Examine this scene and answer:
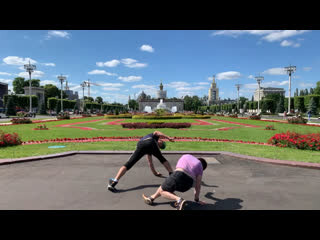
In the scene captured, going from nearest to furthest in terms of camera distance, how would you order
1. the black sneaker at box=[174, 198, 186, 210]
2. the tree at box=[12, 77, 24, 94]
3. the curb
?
1. the black sneaker at box=[174, 198, 186, 210]
2. the curb
3. the tree at box=[12, 77, 24, 94]

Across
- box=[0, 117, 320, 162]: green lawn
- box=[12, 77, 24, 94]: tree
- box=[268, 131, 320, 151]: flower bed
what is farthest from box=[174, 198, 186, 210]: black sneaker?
box=[12, 77, 24, 94]: tree

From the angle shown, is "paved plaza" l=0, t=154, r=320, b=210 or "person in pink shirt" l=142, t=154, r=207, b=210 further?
"paved plaza" l=0, t=154, r=320, b=210

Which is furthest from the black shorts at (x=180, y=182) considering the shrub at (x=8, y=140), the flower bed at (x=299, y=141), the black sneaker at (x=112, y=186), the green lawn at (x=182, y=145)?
the shrub at (x=8, y=140)

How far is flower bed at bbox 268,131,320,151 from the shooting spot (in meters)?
9.50

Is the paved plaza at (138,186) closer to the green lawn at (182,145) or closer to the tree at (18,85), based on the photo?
the green lawn at (182,145)

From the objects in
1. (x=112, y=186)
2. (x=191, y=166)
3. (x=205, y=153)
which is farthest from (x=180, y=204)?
(x=205, y=153)

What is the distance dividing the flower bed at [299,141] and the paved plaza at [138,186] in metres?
4.30

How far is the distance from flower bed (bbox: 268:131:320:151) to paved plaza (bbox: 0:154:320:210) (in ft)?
14.1

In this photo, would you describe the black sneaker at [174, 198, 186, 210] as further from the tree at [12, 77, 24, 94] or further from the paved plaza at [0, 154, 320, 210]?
the tree at [12, 77, 24, 94]

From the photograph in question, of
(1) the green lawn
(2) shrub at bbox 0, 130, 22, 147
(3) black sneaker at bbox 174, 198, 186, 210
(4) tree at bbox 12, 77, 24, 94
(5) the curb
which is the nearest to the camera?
(3) black sneaker at bbox 174, 198, 186, 210

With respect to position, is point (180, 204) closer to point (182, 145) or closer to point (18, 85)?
point (182, 145)

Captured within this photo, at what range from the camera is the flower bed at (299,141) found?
31.2ft
